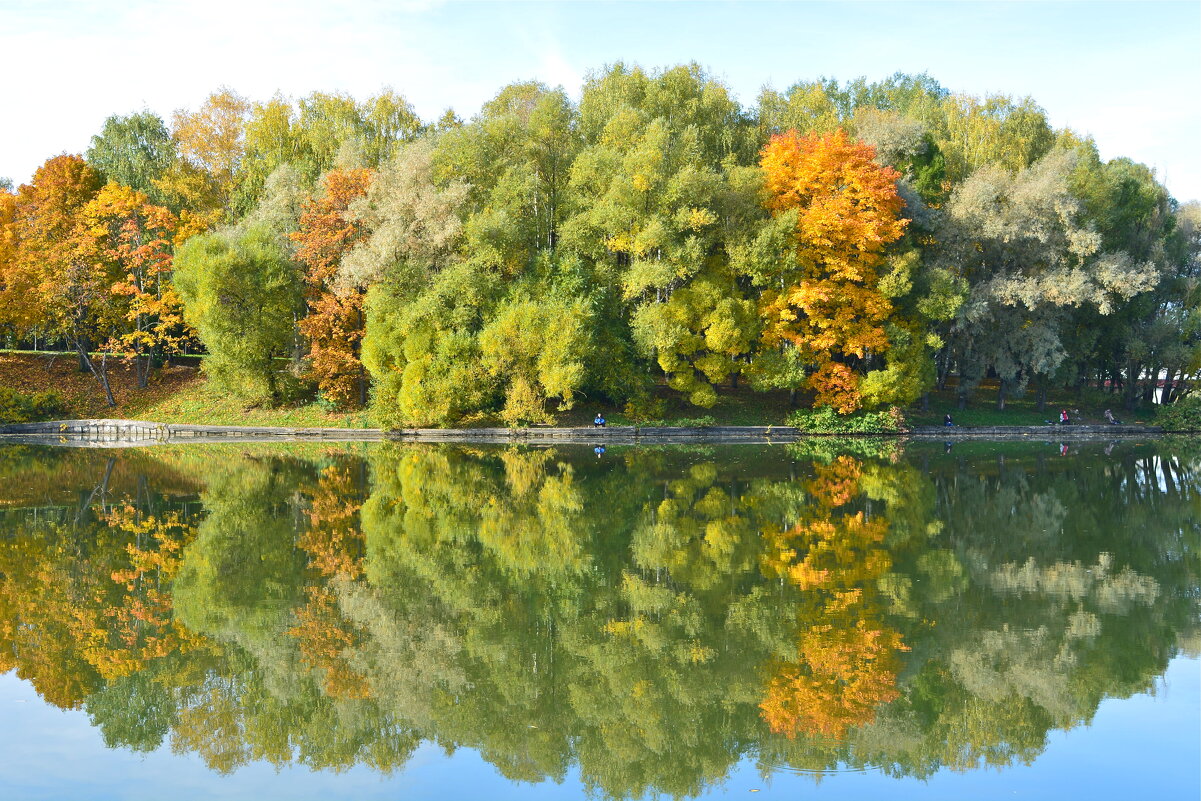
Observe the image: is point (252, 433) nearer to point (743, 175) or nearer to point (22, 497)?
point (22, 497)

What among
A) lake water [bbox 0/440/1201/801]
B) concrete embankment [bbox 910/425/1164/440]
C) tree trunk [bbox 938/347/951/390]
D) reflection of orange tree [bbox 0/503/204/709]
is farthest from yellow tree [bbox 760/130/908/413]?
reflection of orange tree [bbox 0/503/204/709]

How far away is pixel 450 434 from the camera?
40188mm

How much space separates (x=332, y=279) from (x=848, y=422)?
78.6 ft

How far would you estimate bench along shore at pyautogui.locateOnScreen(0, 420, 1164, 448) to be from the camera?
1550 inches

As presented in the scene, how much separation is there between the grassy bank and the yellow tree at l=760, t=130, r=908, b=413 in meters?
3.83

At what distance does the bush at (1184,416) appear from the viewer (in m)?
45.4

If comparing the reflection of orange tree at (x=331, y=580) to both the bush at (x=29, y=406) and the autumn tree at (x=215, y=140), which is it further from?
the autumn tree at (x=215, y=140)

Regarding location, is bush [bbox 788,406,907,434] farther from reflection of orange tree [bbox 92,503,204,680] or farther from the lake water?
reflection of orange tree [bbox 92,503,204,680]

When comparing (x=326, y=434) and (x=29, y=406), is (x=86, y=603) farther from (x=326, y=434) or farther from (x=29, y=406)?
(x=29, y=406)

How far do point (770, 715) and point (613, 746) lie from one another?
1423 mm

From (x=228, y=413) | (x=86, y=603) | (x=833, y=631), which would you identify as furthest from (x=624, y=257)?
(x=833, y=631)

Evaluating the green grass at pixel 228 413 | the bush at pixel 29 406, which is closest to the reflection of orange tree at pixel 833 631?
the green grass at pixel 228 413

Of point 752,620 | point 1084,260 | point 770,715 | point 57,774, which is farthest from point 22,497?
point 1084,260

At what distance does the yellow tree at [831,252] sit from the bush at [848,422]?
0.55 m
